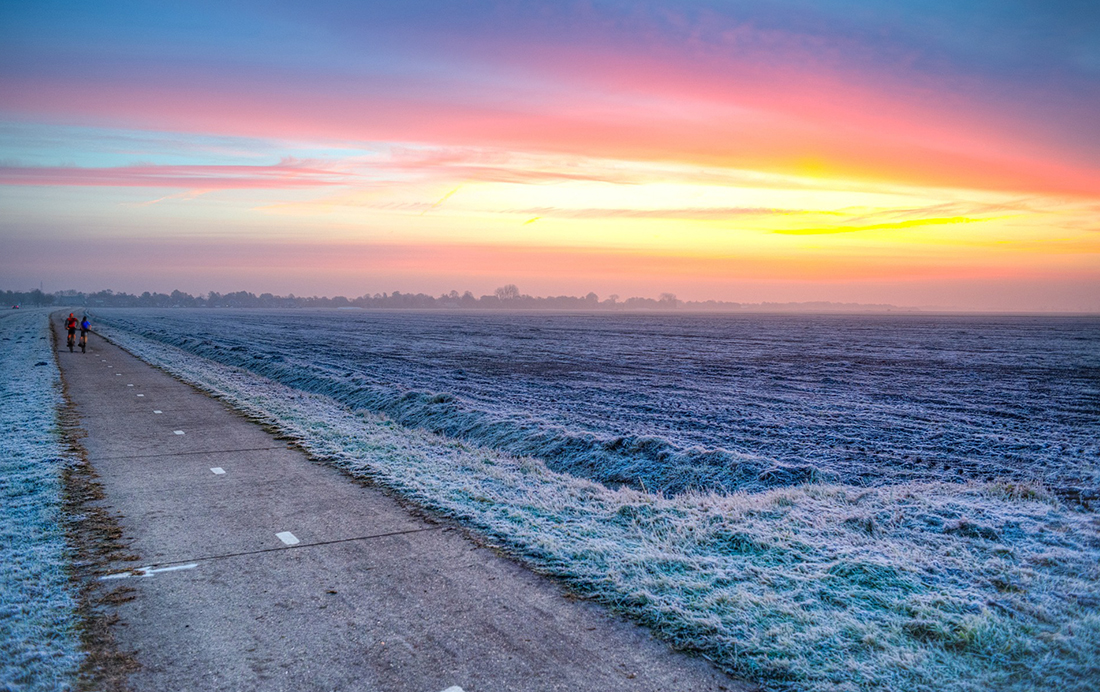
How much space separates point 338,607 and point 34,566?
3.17 m

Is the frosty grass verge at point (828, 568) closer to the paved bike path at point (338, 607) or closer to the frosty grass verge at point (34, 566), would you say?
the paved bike path at point (338, 607)

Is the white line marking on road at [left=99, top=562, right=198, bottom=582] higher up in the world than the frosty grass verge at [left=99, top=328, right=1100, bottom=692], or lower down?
higher up

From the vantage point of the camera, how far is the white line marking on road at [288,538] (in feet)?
23.2

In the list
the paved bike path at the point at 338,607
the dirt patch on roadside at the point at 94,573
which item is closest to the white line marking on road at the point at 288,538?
the paved bike path at the point at 338,607

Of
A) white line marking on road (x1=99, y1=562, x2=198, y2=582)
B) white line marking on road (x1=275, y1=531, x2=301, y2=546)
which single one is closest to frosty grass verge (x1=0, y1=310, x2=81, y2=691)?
white line marking on road (x1=99, y1=562, x2=198, y2=582)

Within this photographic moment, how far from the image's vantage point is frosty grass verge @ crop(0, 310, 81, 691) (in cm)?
461

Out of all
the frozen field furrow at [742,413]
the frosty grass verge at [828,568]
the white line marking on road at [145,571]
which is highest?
the white line marking on road at [145,571]

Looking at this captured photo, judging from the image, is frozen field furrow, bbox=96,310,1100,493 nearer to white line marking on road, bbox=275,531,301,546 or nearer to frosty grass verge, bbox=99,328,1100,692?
frosty grass verge, bbox=99,328,1100,692

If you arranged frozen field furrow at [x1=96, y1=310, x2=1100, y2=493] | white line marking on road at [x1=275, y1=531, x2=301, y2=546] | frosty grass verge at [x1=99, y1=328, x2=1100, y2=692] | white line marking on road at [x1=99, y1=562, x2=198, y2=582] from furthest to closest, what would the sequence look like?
frozen field furrow at [x1=96, y1=310, x2=1100, y2=493] < white line marking on road at [x1=275, y1=531, x2=301, y2=546] < white line marking on road at [x1=99, y1=562, x2=198, y2=582] < frosty grass verge at [x1=99, y1=328, x2=1100, y2=692]

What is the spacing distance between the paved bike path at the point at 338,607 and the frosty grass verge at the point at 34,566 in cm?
43

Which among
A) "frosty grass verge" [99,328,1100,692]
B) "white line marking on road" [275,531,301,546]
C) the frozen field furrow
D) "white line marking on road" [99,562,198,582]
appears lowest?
the frozen field furrow

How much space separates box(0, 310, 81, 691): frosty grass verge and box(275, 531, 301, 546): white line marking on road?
187 cm

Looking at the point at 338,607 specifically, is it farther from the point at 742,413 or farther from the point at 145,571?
the point at 742,413

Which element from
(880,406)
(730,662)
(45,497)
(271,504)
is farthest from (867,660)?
(880,406)
